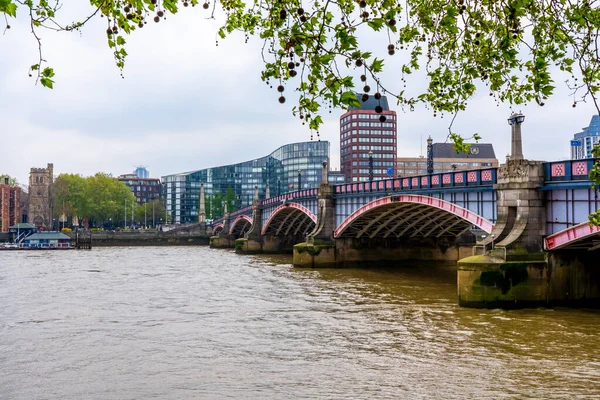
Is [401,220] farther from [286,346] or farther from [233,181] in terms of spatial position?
[233,181]

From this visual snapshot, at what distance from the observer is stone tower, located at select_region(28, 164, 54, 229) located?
124756mm

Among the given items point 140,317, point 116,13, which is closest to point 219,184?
point 140,317

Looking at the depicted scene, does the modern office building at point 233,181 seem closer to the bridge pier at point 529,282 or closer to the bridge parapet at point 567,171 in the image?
the bridge parapet at point 567,171

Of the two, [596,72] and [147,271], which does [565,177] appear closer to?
[596,72]

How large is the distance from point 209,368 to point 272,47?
461 inches

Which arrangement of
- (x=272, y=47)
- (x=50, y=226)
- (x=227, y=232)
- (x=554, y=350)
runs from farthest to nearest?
(x=50, y=226) < (x=227, y=232) < (x=554, y=350) < (x=272, y=47)

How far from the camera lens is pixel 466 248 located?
55000 millimetres

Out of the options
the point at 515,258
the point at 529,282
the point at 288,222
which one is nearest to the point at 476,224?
the point at 515,258

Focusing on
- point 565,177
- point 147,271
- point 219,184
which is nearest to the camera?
point 565,177

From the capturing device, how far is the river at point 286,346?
47.9 ft

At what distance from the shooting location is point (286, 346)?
19.3 meters

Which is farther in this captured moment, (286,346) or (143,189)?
(143,189)

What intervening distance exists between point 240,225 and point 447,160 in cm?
6609

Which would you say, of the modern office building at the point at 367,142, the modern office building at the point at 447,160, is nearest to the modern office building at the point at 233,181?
the modern office building at the point at 367,142
